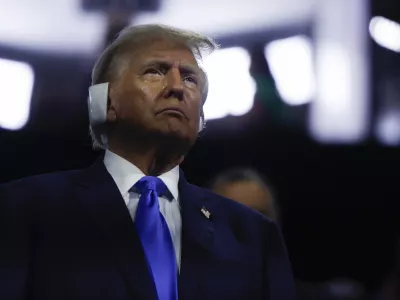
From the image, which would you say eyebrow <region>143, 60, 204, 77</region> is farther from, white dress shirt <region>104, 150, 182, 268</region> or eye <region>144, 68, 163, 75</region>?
white dress shirt <region>104, 150, 182, 268</region>

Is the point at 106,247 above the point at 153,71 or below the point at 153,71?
below

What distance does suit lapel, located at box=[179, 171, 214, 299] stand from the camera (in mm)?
1088

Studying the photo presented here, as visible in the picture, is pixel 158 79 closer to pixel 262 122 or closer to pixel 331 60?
pixel 262 122

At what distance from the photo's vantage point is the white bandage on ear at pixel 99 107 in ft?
3.96

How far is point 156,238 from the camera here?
1106mm

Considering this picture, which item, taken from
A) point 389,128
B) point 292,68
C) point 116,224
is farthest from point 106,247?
point 389,128

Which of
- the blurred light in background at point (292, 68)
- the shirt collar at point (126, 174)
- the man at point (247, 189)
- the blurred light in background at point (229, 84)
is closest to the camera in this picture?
A: the shirt collar at point (126, 174)

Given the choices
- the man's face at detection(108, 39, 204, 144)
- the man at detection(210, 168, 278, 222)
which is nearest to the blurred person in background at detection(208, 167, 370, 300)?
the man at detection(210, 168, 278, 222)

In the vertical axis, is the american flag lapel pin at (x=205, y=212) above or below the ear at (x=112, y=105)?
below

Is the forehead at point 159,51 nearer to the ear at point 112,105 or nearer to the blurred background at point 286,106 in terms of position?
the ear at point 112,105

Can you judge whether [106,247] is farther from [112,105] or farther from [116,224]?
[112,105]

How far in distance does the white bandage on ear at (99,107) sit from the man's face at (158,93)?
24 mm

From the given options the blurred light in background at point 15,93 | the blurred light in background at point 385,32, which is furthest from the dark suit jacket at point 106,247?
the blurred light in background at point 385,32

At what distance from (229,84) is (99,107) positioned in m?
0.37
